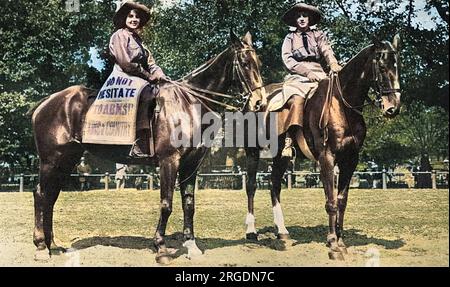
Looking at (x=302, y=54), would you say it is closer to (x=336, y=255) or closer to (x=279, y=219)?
(x=279, y=219)

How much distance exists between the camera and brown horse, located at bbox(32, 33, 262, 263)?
6562 mm

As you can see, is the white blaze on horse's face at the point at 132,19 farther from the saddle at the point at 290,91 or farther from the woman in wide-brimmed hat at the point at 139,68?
the saddle at the point at 290,91

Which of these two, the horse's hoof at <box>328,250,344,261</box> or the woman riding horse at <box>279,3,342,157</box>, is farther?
the woman riding horse at <box>279,3,342,157</box>

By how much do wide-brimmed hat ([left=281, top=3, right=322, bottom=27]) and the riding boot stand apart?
2725 mm

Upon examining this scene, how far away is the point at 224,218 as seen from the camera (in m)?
8.47

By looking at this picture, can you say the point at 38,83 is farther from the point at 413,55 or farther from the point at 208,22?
the point at 413,55

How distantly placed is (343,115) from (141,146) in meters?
2.71

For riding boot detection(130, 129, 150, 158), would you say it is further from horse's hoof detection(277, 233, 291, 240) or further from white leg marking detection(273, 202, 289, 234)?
horse's hoof detection(277, 233, 291, 240)

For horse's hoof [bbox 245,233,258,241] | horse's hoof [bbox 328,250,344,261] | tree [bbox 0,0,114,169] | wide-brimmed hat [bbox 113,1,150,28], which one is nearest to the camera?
horse's hoof [bbox 328,250,344,261]

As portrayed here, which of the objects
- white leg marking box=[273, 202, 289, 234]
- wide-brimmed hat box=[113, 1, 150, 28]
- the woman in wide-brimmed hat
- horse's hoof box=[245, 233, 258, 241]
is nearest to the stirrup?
white leg marking box=[273, 202, 289, 234]

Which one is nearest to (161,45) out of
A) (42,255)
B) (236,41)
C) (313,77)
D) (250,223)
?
(236,41)

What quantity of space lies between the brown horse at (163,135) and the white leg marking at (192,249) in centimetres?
1

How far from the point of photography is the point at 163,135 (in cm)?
661
